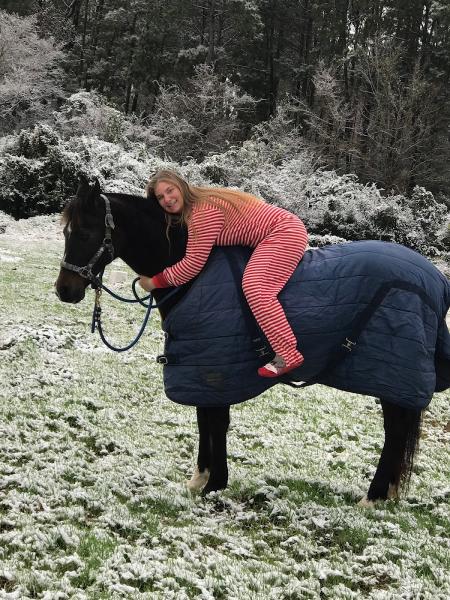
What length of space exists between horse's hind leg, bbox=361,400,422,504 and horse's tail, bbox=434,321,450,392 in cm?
42

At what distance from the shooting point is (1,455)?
19.6 feet

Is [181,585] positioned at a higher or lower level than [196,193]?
lower

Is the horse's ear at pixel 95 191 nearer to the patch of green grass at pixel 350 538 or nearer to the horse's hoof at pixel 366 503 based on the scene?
the patch of green grass at pixel 350 538

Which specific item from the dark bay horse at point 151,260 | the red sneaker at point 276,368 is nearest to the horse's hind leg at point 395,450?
the dark bay horse at point 151,260

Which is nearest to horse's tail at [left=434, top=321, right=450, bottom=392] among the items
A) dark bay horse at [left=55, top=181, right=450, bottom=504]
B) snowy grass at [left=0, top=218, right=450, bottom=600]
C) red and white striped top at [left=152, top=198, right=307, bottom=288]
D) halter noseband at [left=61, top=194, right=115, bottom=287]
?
dark bay horse at [left=55, top=181, right=450, bottom=504]

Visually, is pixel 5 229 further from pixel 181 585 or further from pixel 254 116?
pixel 254 116

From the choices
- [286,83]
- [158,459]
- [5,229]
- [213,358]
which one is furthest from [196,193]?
[286,83]

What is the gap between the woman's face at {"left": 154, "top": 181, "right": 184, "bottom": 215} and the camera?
5.10m

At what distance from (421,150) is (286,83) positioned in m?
19.1

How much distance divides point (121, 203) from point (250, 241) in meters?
1.20

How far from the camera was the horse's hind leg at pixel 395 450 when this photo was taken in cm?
526

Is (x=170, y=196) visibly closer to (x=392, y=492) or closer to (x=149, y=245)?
(x=149, y=245)

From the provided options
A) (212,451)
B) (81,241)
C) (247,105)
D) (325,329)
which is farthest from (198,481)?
(247,105)

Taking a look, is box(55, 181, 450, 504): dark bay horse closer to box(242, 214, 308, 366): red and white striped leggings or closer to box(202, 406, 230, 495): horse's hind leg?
box(202, 406, 230, 495): horse's hind leg
